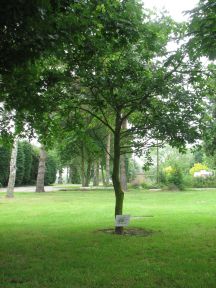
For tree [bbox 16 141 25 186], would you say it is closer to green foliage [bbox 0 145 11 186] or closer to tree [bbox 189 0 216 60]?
green foliage [bbox 0 145 11 186]

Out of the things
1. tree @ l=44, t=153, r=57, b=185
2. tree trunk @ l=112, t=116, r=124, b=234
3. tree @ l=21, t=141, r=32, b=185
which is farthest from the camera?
tree @ l=44, t=153, r=57, b=185

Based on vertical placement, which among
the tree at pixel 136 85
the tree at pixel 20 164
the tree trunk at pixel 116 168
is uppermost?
the tree at pixel 20 164

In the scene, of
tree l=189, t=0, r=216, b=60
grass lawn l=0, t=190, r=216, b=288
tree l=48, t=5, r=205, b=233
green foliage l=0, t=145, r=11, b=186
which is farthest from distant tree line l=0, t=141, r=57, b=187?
tree l=189, t=0, r=216, b=60

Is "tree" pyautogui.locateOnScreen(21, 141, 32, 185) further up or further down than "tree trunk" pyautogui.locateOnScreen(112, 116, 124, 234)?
further up

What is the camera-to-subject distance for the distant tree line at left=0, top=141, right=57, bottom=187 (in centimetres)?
3569

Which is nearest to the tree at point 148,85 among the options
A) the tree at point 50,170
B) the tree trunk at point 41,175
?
the tree trunk at point 41,175

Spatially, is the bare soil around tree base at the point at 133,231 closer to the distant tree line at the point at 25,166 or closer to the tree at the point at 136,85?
the tree at the point at 136,85

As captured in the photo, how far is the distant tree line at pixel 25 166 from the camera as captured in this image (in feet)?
117

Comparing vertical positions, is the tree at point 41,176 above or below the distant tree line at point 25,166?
below

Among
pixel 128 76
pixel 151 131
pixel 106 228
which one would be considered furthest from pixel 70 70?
pixel 106 228

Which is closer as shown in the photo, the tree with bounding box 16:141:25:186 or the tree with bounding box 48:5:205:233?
the tree with bounding box 48:5:205:233

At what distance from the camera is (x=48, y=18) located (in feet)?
16.1

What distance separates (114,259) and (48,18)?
416cm

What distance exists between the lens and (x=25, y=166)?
41219 millimetres
